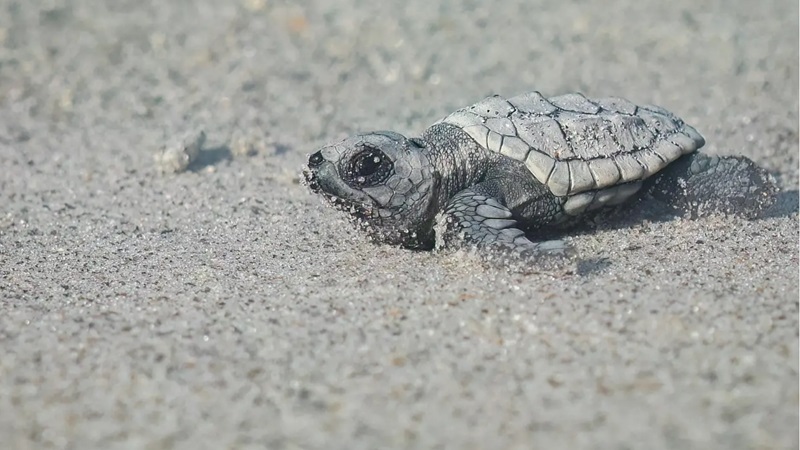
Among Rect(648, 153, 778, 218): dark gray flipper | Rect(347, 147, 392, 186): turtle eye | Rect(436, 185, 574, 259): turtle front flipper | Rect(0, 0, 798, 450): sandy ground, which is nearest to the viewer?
Rect(0, 0, 798, 450): sandy ground

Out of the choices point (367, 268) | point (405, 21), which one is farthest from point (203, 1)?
point (367, 268)

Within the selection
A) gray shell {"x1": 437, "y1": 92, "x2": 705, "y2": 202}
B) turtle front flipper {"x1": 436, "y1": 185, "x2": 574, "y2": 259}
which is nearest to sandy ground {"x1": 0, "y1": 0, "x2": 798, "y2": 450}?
turtle front flipper {"x1": 436, "y1": 185, "x2": 574, "y2": 259}

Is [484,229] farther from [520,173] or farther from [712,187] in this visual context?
[712,187]

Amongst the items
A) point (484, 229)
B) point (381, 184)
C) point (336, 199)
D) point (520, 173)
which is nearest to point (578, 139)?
point (520, 173)

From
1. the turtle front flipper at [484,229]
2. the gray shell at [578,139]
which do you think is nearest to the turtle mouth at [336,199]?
the turtle front flipper at [484,229]

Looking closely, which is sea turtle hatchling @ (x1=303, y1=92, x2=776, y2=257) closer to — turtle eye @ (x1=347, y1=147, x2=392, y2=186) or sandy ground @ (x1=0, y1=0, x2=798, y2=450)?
turtle eye @ (x1=347, y1=147, x2=392, y2=186)

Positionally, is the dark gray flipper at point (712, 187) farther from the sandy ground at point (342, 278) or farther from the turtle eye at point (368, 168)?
the turtle eye at point (368, 168)

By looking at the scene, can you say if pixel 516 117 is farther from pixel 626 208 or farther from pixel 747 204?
pixel 747 204
